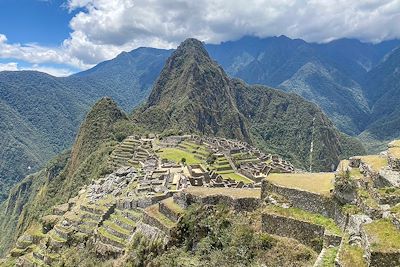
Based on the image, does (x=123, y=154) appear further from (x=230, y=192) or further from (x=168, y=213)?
(x=230, y=192)

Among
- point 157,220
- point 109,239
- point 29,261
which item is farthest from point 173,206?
point 29,261

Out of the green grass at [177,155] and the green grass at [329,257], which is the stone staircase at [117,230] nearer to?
the green grass at [329,257]

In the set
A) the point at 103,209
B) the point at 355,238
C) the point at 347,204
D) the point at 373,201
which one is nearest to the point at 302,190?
the point at 347,204

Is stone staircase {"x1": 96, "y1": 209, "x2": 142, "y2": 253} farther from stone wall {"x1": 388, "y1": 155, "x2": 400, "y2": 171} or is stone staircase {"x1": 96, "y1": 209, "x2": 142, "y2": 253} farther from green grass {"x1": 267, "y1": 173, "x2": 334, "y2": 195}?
stone wall {"x1": 388, "y1": 155, "x2": 400, "y2": 171}

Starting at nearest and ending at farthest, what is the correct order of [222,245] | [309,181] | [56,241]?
[222,245] → [309,181] → [56,241]

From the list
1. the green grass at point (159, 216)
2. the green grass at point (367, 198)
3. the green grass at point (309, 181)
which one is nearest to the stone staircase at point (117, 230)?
the green grass at point (159, 216)

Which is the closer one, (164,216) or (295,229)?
(295,229)

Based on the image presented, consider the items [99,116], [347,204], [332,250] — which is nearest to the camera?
[332,250]

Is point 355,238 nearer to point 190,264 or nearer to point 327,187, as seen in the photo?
point 327,187
